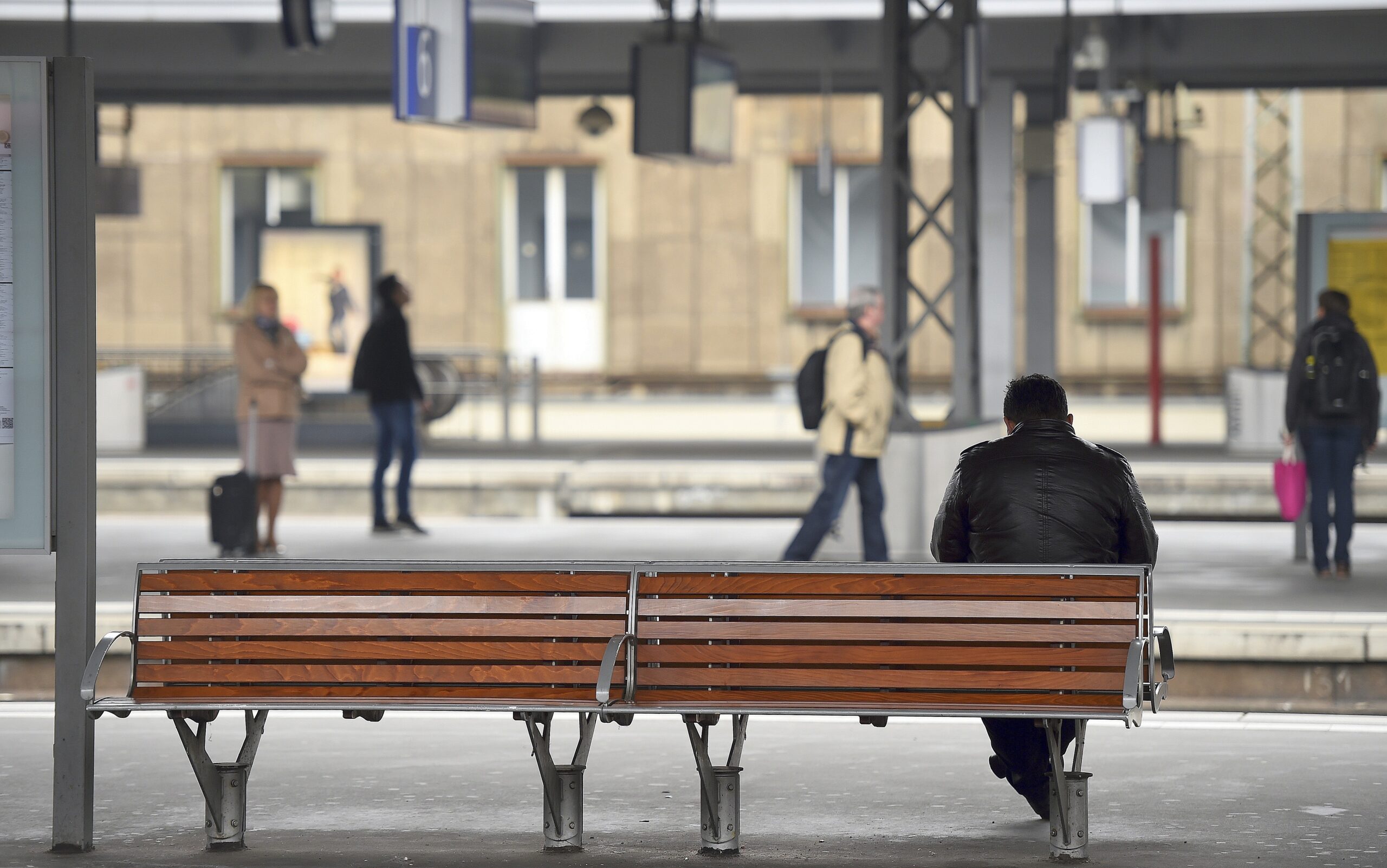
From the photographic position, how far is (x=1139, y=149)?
2312cm

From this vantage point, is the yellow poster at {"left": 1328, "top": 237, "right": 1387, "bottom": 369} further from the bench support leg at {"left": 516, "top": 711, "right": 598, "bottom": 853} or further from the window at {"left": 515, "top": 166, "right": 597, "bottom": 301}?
the window at {"left": 515, "top": 166, "right": 597, "bottom": 301}

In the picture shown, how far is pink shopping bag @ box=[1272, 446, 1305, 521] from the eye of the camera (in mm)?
12570

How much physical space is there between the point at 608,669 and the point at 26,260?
211 cm

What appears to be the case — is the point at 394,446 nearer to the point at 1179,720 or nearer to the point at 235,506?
the point at 235,506

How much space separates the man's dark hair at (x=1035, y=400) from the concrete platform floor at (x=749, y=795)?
130cm

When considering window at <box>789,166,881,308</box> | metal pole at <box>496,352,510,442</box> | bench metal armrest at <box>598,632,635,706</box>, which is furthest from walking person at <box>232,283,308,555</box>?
window at <box>789,166,881,308</box>

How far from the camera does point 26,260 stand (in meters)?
6.11

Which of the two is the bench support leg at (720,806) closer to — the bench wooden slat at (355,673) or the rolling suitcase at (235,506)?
the bench wooden slat at (355,673)

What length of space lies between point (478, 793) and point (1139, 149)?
17.5 meters

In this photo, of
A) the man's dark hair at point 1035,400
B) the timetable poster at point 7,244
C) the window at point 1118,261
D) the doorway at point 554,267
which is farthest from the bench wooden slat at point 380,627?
the window at point 1118,261

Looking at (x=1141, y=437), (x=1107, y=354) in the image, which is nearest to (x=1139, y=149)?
(x=1141, y=437)

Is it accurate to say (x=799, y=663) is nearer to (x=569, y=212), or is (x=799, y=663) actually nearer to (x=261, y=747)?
(x=261, y=747)

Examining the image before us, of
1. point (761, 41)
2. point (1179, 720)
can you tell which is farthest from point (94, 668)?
point (761, 41)

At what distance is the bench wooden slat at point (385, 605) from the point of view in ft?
20.0
